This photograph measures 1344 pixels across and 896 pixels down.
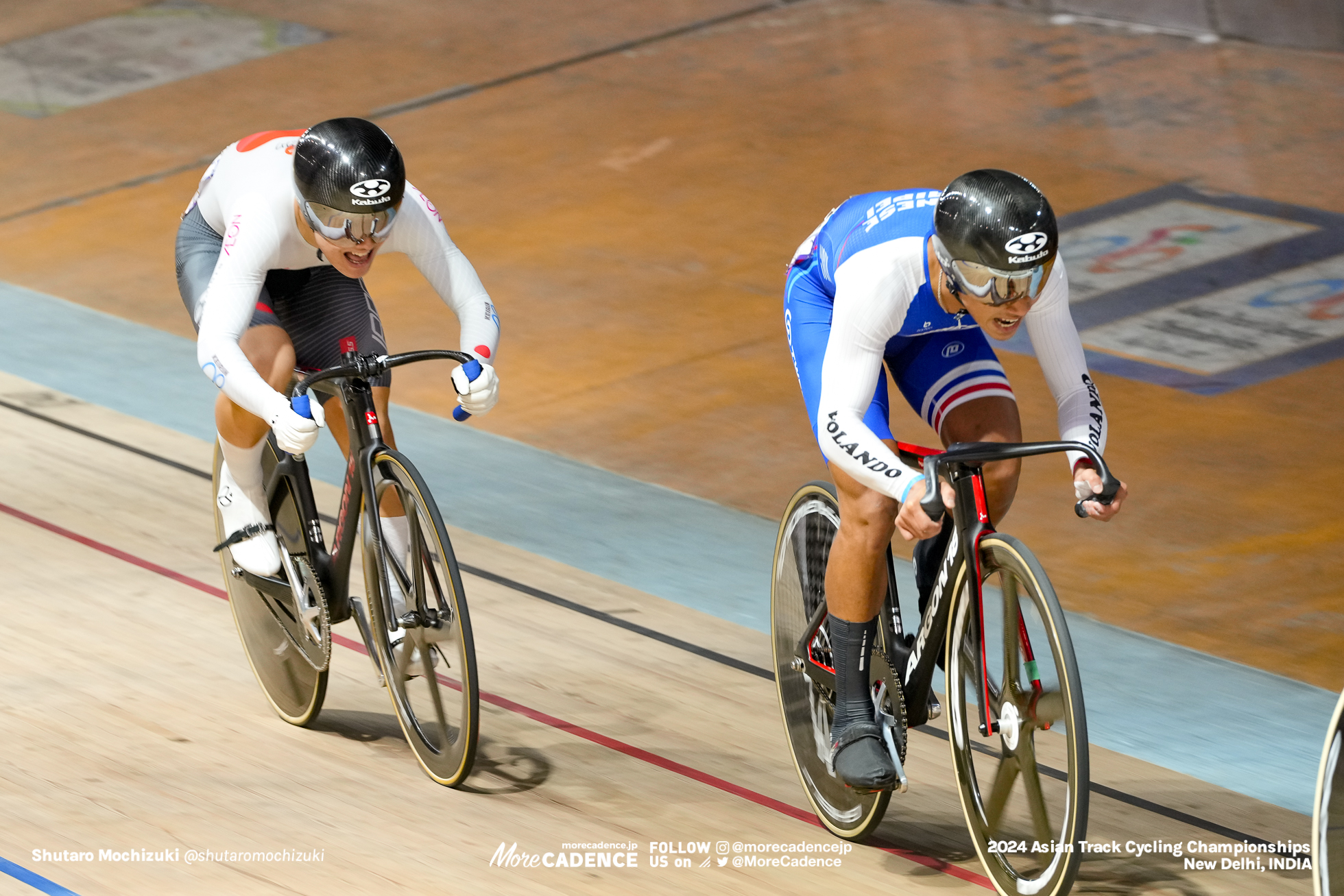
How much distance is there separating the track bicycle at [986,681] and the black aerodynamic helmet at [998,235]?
0.28m

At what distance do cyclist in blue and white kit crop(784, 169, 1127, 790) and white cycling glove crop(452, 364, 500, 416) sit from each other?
0.64m

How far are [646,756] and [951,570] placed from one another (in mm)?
1115

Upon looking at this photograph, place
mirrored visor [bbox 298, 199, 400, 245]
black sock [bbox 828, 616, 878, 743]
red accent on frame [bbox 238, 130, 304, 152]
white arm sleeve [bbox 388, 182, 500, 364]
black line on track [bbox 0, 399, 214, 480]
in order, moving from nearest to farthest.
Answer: black sock [bbox 828, 616, 878, 743]
mirrored visor [bbox 298, 199, 400, 245]
white arm sleeve [bbox 388, 182, 500, 364]
red accent on frame [bbox 238, 130, 304, 152]
black line on track [bbox 0, 399, 214, 480]

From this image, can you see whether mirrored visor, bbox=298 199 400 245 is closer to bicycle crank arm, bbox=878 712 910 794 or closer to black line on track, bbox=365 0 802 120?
bicycle crank arm, bbox=878 712 910 794

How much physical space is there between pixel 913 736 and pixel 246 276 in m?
1.86

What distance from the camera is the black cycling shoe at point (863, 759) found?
3.47 metres

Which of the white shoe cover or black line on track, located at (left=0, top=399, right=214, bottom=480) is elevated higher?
the white shoe cover

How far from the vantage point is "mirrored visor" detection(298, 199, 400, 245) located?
3645 mm

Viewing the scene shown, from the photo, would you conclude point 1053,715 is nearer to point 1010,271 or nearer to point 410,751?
point 1010,271

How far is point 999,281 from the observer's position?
10.1 ft

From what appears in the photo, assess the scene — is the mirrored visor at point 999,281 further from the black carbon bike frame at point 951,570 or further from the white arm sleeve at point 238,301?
the white arm sleeve at point 238,301

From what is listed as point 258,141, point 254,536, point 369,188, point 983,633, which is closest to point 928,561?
point 983,633

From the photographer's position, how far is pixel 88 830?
3.77 m

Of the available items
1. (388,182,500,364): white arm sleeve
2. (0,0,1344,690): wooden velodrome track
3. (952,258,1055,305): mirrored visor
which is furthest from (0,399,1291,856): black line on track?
(388,182,500,364): white arm sleeve
